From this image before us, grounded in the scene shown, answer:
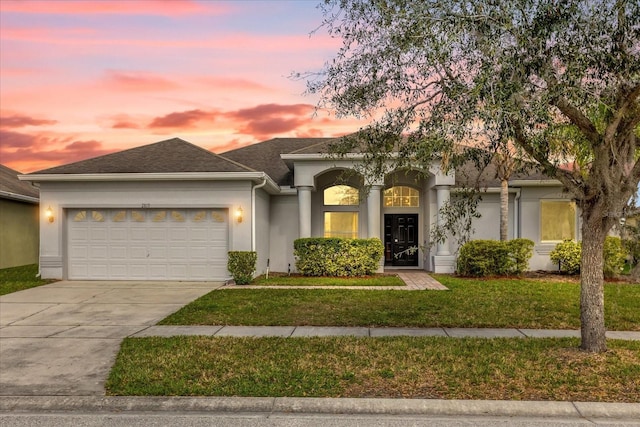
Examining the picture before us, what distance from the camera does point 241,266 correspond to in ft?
46.1

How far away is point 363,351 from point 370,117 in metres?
3.55

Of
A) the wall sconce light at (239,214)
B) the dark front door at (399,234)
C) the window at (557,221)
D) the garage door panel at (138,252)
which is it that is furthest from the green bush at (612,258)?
the garage door panel at (138,252)

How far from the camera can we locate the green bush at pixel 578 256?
1484 centimetres

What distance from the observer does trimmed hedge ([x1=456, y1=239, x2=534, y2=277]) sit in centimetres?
1544

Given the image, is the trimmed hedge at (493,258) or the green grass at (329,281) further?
the trimmed hedge at (493,258)

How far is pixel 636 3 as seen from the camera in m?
5.33

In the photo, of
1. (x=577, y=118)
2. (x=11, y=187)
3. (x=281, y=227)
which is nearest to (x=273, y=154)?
(x=281, y=227)

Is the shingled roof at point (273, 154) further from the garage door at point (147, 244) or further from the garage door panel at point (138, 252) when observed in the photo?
the garage door panel at point (138, 252)

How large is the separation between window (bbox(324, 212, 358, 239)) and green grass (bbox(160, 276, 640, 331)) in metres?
5.83

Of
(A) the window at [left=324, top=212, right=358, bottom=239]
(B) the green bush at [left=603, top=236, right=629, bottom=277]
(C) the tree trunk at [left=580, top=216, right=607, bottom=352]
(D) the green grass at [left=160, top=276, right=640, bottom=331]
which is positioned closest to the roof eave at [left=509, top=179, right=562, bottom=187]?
(B) the green bush at [left=603, top=236, right=629, bottom=277]

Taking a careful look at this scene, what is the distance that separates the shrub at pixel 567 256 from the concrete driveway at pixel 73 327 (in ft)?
38.8

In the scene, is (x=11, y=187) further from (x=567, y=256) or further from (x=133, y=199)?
(x=567, y=256)

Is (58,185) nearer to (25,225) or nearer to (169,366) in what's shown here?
(25,225)

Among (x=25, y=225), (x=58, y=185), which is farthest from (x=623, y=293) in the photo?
(x=25, y=225)
